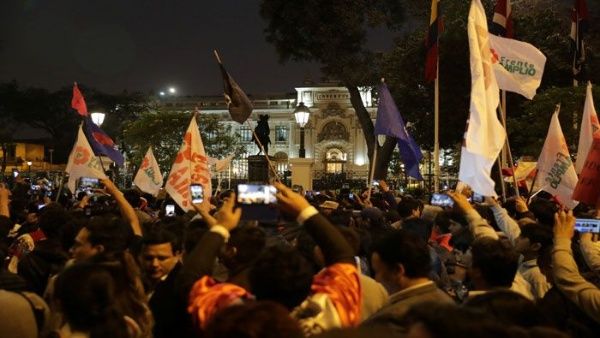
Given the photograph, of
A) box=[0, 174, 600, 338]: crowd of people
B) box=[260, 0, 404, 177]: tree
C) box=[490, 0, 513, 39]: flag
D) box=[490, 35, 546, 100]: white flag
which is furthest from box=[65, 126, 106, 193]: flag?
box=[260, 0, 404, 177]: tree

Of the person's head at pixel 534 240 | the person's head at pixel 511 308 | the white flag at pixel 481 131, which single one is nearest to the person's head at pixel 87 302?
the person's head at pixel 511 308

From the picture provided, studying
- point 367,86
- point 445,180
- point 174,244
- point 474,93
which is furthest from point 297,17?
point 174,244

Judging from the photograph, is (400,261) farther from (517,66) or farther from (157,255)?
(517,66)

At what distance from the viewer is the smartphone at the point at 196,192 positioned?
9203 mm

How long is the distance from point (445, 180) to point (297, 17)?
652 inches

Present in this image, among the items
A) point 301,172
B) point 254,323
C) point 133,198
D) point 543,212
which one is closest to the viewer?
point 254,323

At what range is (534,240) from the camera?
16.6 ft

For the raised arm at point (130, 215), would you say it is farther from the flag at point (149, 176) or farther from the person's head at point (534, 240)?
the flag at point (149, 176)

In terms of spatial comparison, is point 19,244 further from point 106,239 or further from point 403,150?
point 403,150

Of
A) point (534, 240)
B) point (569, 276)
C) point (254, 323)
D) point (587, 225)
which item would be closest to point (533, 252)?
point (534, 240)

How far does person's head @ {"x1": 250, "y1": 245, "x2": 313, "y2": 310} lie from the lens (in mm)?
2957

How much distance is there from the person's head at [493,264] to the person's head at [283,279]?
1431mm

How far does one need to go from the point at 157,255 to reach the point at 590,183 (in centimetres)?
486

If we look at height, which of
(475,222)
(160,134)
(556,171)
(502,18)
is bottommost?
(475,222)
